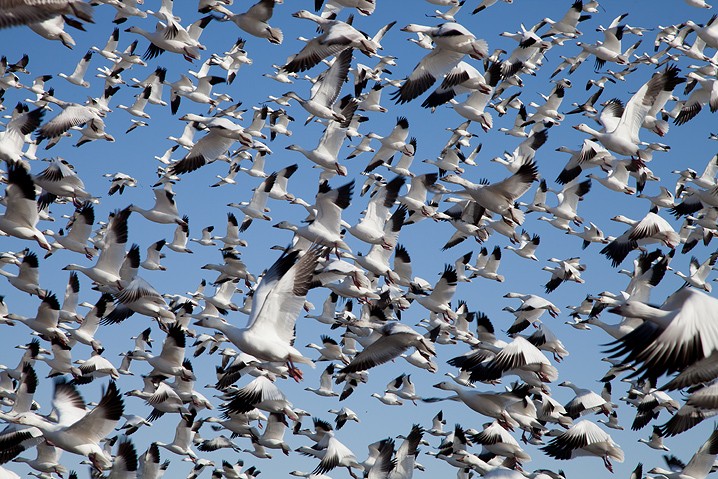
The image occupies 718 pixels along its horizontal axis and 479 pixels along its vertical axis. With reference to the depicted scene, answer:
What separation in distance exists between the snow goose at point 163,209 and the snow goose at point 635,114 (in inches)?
337

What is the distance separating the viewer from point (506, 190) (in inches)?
579

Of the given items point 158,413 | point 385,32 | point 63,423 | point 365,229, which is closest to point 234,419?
point 158,413

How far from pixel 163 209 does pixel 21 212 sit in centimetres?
463

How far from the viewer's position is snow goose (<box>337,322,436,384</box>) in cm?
1308

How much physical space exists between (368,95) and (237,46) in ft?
14.8

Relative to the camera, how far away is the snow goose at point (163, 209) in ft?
63.4

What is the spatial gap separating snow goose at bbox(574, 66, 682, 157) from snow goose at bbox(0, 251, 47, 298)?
1028 cm

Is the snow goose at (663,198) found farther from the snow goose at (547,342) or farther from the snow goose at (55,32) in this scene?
the snow goose at (55,32)

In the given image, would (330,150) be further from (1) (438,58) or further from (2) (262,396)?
(2) (262,396)

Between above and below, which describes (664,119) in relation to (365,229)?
above

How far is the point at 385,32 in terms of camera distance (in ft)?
69.3

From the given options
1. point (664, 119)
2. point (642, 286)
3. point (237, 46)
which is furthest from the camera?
point (237, 46)

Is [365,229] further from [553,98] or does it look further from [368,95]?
[553,98]

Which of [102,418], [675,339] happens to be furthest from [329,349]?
[675,339]
